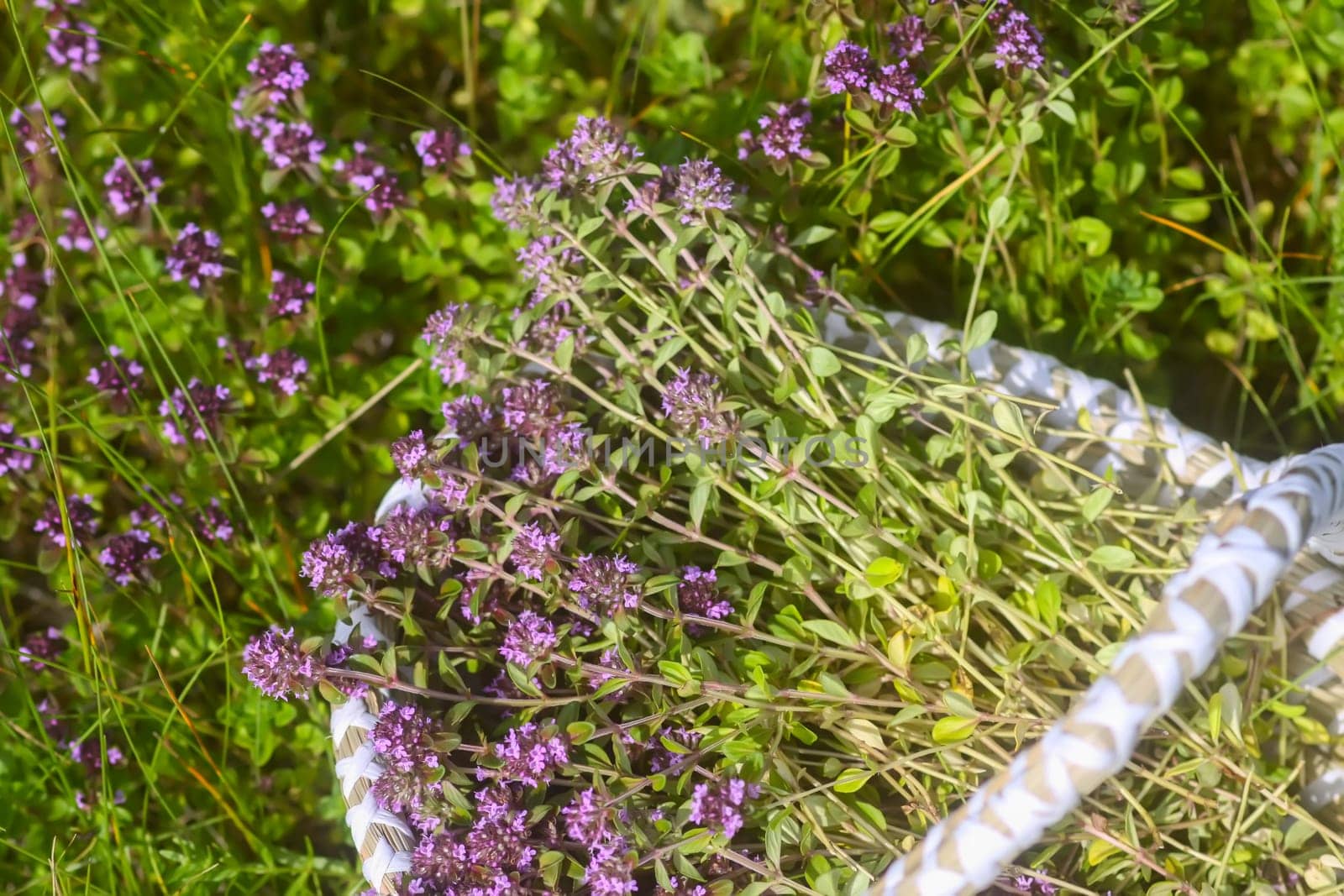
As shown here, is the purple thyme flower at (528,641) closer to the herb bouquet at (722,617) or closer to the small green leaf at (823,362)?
the herb bouquet at (722,617)

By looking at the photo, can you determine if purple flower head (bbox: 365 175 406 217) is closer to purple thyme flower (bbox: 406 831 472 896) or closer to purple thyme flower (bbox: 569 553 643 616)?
purple thyme flower (bbox: 569 553 643 616)

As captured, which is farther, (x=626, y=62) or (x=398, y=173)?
(x=626, y=62)

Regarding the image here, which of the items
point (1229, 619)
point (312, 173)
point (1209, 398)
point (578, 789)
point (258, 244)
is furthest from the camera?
point (1209, 398)

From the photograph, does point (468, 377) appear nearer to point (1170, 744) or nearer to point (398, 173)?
point (398, 173)

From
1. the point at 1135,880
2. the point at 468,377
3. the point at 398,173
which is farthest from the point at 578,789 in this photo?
the point at 398,173

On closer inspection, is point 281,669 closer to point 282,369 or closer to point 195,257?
point 282,369

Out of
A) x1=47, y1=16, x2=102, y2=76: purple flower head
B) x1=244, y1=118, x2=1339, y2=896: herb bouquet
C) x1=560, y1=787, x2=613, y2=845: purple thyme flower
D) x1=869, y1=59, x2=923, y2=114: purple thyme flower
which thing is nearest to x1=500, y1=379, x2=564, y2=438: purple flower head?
x1=244, y1=118, x2=1339, y2=896: herb bouquet
